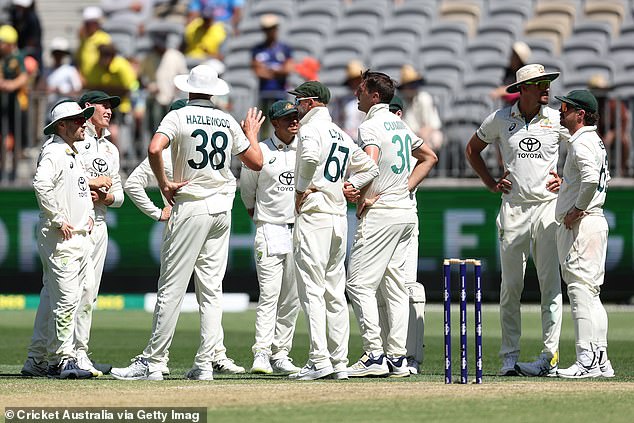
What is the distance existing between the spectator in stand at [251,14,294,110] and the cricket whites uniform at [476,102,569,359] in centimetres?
867

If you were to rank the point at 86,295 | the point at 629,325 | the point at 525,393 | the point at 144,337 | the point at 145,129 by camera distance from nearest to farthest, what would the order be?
1. the point at 525,393
2. the point at 86,295
3. the point at 144,337
4. the point at 629,325
5. the point at 145,129

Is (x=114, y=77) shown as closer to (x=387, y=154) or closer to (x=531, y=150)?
(x=387, y=154)

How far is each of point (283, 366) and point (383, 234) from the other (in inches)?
58.0

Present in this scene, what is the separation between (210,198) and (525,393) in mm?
2820

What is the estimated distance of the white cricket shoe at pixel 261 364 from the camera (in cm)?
1184

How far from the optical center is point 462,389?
9984 millimetres

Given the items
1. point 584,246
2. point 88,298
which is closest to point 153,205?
point 88,298

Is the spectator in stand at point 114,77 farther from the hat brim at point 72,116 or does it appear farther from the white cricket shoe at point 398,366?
the white cricket shoe at point 398,366

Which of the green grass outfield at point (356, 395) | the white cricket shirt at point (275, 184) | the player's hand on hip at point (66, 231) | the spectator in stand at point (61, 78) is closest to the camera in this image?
the green grass outfield at point (356, 395)

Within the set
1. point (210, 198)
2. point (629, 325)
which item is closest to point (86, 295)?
point (210, 198)

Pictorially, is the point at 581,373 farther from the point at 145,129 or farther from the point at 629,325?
the point at 145,129

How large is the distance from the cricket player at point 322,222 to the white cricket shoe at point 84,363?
1.57 m

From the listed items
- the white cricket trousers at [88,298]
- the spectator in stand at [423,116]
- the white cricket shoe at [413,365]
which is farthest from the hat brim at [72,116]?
the spectator in stand at [423,116]

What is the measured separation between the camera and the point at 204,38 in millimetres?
22047
